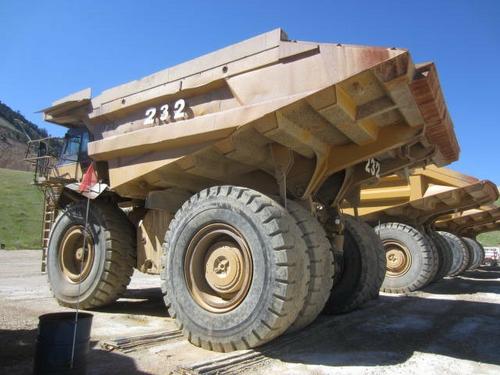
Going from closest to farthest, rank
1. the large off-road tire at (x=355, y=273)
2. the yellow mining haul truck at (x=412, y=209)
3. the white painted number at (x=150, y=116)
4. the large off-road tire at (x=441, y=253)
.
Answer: the white painted number at (x=150, y=116) → the large off-road tire at (x=355, y=273) → the yellow mining haul truck at (x=412, y=209) → the large off-road tire at (x=441, y=253)

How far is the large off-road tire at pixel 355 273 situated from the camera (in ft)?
21.7

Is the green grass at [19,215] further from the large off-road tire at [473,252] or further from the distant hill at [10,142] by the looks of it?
the distant hill at [10,142]

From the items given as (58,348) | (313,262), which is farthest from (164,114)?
(58,348)

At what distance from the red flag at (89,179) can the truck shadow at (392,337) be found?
3199 millimetres

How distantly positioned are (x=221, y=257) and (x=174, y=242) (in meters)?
0.58

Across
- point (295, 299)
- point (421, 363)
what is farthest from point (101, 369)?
point (421, 363)

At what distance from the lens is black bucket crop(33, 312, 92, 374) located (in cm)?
318

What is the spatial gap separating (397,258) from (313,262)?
240 inches

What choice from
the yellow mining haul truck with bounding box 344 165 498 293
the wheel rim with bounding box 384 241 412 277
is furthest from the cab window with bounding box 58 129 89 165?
the wheel rim with bounding box 384 241 412 277

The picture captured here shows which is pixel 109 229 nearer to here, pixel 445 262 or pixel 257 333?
pixel 257 333

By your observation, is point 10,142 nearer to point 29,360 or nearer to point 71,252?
point 71,252

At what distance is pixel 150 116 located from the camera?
5.46m

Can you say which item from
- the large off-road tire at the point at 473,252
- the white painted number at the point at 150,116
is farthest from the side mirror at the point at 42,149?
the large off-road tire at the point at 473,252

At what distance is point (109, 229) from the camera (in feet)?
20.7
